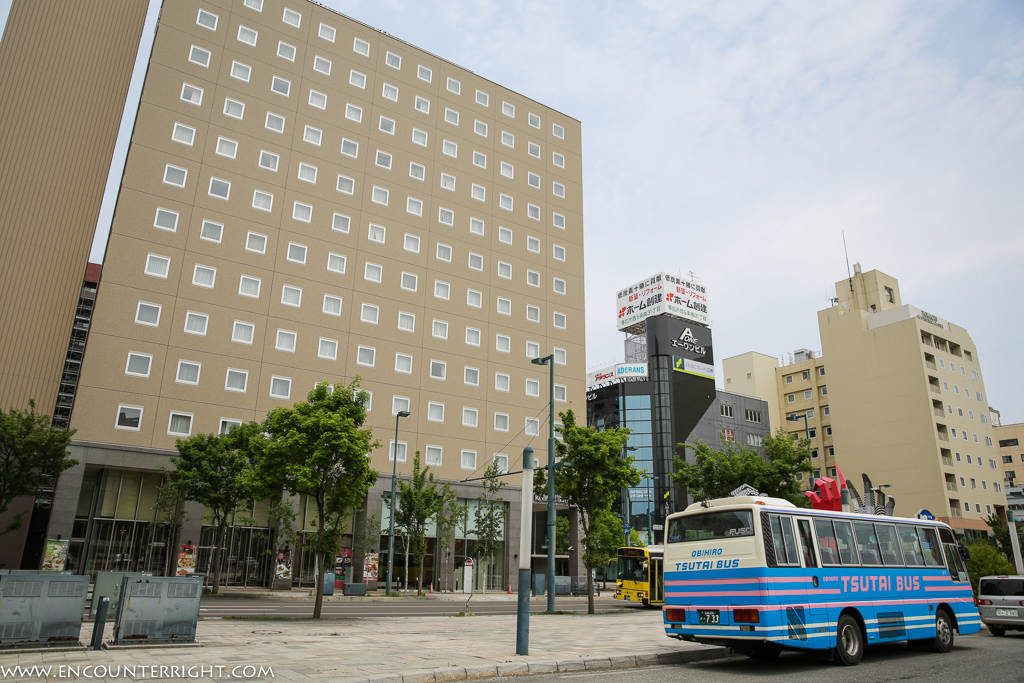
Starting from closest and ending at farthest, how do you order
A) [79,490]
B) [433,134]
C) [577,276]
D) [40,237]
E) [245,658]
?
1. [245,658]
2. [79,490]
3. [40,237]
4. [433,134]
5. [577,276]

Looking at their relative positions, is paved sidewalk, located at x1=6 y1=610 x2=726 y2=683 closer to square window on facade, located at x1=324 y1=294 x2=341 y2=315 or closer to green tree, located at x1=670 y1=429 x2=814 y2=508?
green tree, located at x1=670 y1=429 x2=814 y2=508

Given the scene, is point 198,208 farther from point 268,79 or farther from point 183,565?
point 183,565

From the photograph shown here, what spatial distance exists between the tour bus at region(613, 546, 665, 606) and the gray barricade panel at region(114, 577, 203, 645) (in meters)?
23.8

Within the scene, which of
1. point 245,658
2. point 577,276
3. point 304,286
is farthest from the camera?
point 577,276

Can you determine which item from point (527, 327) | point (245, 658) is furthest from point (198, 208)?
point (245, 658)

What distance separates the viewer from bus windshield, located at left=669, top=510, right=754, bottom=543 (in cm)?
1162

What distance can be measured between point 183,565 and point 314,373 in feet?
43.0

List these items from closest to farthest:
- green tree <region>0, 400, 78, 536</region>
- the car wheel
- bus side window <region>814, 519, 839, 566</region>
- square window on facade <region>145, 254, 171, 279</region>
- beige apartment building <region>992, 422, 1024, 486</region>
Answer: bus side window <region>814, 519, 839, 566</region>, the car wheel, green tree <region>0, 400, 78, 536</region>, square window on facade <region>145, 254, 171, 279</region>, beige apartment building <region>992, 422, 1024, 486</region>

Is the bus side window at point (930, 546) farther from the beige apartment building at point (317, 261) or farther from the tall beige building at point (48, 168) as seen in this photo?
the tall beige building at point (48, 168)

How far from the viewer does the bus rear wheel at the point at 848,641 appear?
11.8m

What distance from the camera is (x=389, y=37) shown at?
5112 centimetres

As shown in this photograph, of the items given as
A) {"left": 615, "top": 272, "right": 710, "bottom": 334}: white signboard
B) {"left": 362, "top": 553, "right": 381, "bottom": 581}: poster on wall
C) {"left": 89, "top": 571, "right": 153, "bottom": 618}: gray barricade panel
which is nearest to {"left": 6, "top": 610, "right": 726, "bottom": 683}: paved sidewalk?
{"left": 89, "top": 571, "right": 153, "bottom": 618}: gray barricade panel

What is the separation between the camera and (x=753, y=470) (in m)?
32.2

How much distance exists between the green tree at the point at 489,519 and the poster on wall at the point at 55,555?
74.3ft
